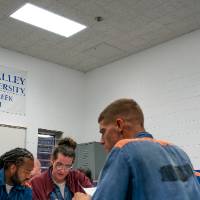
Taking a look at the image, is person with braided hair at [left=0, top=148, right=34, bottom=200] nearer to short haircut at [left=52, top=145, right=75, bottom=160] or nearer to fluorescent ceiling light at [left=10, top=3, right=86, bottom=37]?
short haircut at [left=52, top=145, right=75, bottom=160]

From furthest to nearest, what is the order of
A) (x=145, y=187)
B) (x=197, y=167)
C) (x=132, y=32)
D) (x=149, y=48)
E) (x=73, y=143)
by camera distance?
(x=149, y=48) → (x=132, y=32) → (x=197, y=167) → (x=73, y=143) → (x=145, y=187)

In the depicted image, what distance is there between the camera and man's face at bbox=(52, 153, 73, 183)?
2.28 m

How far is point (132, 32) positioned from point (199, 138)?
1.73 meters

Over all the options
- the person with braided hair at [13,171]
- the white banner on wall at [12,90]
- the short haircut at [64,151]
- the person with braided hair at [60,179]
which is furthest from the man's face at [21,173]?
the white banner on wall at [12,90]

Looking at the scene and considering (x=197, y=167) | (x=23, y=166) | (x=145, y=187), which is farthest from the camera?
(x=197, y=167)

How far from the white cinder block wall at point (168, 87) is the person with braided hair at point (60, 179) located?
2.52 meters

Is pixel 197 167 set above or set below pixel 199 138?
below

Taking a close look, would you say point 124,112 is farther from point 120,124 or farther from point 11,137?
point 11,137

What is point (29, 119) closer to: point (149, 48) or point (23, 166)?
point (149, 48)

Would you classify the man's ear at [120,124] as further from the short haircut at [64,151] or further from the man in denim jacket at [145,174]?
the short haircut at [64,151]

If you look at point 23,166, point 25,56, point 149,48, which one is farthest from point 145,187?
point 25,56

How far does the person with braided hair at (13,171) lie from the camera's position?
5.90 feet

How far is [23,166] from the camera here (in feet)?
5.91

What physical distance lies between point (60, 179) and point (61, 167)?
8 centimetres
